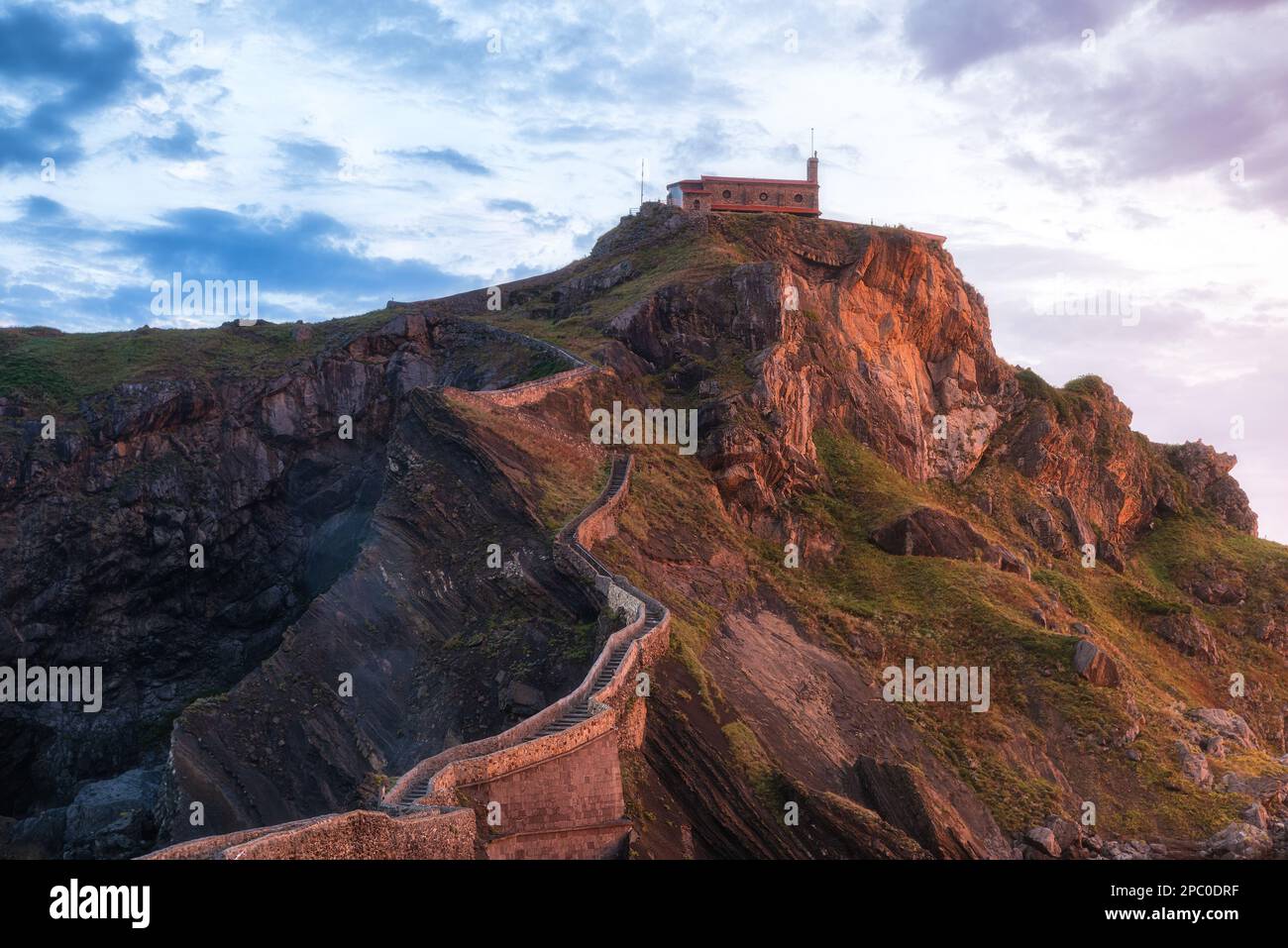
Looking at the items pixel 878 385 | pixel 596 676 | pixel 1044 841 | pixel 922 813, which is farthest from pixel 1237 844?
pixel 878 385

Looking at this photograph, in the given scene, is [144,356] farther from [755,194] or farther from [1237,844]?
[1237,844]

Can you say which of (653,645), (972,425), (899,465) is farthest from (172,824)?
(972,425)

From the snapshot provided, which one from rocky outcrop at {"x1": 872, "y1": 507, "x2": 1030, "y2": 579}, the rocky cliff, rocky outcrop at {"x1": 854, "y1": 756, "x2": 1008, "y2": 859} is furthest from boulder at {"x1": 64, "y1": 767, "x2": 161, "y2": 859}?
rocky outcrop at {"x1": 872, "y1": 507, "x2": 1030, "y2": 579}

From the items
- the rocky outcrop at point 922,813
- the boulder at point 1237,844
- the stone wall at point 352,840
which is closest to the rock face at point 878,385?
the rocky outcrop at point 922,813

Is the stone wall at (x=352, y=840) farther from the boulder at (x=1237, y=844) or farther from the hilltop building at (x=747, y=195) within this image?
the hilltop building at (x=747, y=195)

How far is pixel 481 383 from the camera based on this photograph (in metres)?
65.2

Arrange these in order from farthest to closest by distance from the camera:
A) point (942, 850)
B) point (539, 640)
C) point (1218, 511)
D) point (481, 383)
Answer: point (1218, 511) → point (481, 383) → point (539, 640) → point (942, 850)

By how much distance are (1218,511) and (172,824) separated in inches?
2441

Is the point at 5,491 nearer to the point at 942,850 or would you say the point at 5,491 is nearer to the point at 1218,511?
the point at 942,850

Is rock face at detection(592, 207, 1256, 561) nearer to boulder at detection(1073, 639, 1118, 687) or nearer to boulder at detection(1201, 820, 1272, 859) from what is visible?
boulder at detection(1073, 639, 1118, 687)

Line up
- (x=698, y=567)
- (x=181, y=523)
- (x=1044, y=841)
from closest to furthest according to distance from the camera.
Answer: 1. (x=1044, y=841)
2. (x=698, y=567)
3. (x=181, y=523)

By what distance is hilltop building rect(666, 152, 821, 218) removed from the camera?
78062 millimetres

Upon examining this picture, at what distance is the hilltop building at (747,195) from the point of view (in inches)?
3073

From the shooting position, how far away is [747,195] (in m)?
78.5
